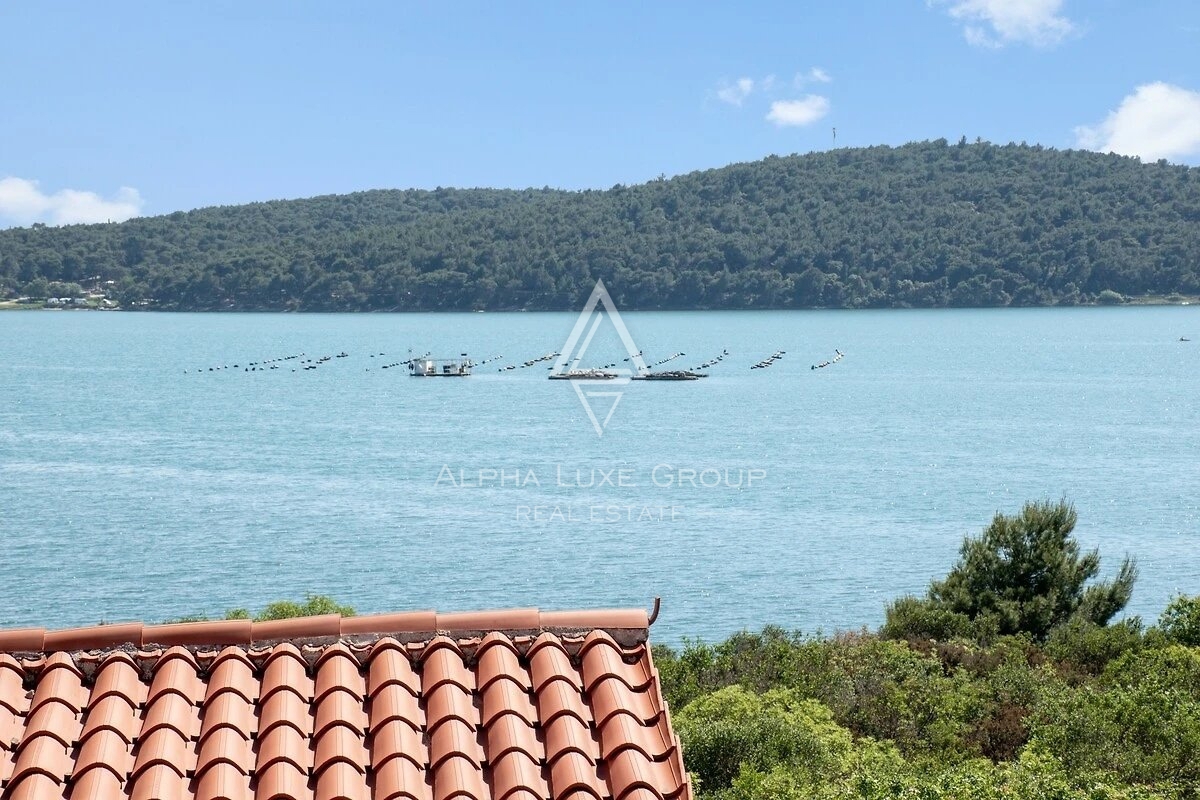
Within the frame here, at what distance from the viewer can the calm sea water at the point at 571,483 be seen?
34594 millimetres

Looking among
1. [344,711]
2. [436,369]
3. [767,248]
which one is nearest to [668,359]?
[436,369]

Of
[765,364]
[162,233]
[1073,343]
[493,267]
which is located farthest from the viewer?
[162,233]

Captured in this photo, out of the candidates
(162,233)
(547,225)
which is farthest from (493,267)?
(162,233)

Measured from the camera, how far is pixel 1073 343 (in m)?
129

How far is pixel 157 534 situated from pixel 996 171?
163 m

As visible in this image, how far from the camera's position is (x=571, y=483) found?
5144 centimetres

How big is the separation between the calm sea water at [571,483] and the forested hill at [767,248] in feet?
197

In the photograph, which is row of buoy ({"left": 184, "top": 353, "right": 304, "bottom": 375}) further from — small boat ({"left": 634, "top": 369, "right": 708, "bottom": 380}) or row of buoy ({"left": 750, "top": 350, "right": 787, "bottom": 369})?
row of buoy ({"left": 750, "top": 350, "right": 787, "bottom": 369})

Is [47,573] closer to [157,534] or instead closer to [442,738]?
[157,534]

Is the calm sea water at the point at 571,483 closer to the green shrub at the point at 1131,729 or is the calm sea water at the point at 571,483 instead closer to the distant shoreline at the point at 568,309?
the green shrub at the point at 1131,729

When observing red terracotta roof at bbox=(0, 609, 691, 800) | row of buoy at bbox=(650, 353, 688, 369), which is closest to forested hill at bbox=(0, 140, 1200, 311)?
row of buoy at bbox=(650, 353, 688, 369)

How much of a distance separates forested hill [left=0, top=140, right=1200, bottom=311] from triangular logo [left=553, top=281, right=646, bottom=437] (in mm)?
5904

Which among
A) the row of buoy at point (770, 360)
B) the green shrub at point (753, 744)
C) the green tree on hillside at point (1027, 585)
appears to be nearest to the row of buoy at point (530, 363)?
the row of buoy at point (770, 360)

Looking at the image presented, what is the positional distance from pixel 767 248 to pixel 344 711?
552 ft
